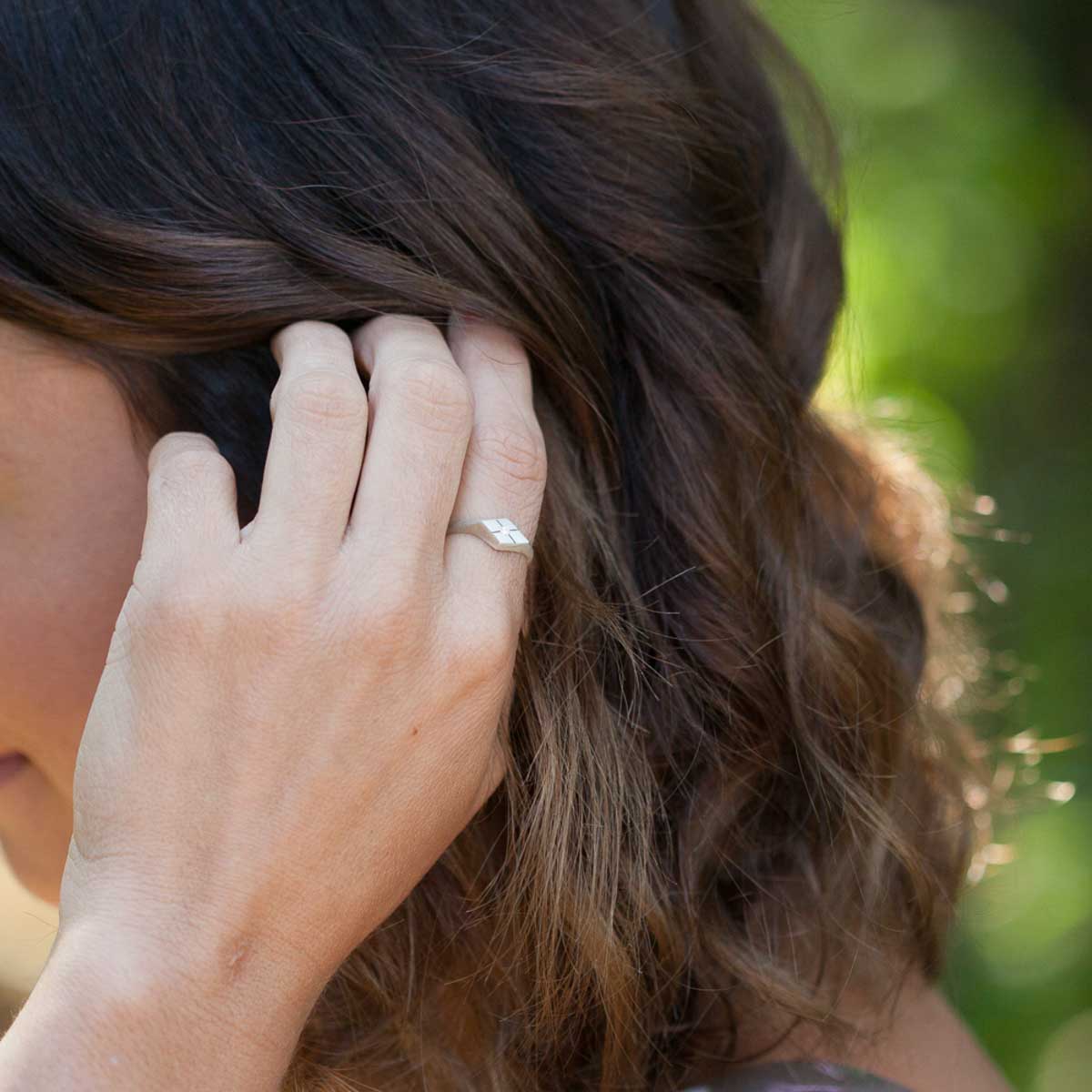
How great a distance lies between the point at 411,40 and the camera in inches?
51.3

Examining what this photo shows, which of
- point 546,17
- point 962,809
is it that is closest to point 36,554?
point 546,17

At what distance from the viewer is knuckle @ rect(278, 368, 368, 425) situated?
1106 mm

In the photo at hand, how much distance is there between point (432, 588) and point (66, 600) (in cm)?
44

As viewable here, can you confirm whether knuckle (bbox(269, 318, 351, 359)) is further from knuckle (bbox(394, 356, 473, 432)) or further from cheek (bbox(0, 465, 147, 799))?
cheek (bbox(0, 465, 147, 799))

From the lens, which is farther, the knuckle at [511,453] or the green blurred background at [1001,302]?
the green blurred background at [1001,302]

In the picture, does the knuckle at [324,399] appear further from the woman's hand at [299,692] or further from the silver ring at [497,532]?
the silver ring at [497,532]

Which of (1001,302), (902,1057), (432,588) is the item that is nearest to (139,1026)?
(432,588)

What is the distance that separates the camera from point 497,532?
3.74 feet

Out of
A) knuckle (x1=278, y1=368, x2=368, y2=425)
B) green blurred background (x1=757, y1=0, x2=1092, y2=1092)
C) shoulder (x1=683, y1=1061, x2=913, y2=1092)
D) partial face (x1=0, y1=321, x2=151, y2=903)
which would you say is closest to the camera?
knuckle (x1=278, y1=368, x2=368, y2=425)

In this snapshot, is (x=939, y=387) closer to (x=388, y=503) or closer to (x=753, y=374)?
(x=753, y=374)

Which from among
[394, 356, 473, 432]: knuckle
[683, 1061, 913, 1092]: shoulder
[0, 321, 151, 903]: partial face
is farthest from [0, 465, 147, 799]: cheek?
[683, 1061, 913, 1092]: shoulder

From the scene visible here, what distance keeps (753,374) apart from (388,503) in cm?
59

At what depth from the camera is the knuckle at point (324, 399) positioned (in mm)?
1106

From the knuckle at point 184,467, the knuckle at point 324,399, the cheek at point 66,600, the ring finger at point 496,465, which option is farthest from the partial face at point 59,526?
the ring finger at point 496,465
